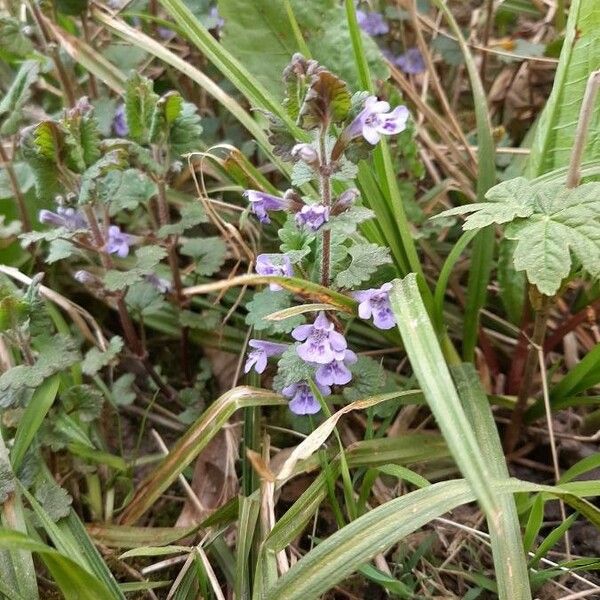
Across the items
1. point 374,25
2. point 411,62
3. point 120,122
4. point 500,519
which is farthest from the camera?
point 411,62

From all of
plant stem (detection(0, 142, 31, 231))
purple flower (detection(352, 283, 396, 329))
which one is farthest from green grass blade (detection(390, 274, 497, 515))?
plant stem (detection(0, 142, 31, 231))

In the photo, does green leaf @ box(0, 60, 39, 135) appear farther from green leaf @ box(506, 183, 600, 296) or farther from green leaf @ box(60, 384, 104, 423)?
green leaf @ box(506, 183, 600, 296)

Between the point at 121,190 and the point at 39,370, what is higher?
the point at 121,190

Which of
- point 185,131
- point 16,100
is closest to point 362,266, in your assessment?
point 185,131

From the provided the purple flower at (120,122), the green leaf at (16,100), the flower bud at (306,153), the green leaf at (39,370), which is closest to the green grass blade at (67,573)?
the green leaf at (39,370)

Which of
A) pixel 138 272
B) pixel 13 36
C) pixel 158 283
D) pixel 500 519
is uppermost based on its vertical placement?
pixel 13 36

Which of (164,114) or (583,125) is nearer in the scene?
(583,125)

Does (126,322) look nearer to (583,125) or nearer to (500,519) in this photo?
(500,519)

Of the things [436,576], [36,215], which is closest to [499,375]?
[436,576]
